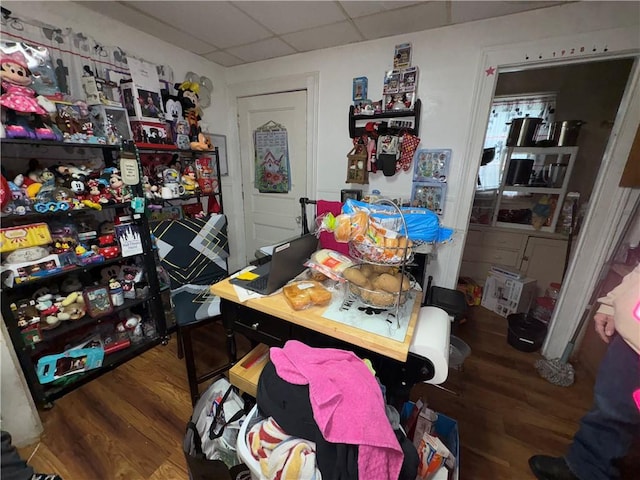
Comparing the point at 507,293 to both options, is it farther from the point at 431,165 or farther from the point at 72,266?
the point at 72,266

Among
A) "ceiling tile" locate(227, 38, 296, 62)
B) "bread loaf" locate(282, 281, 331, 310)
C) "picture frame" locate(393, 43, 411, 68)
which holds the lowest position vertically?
"bread loaf" locate(282, 281, 331, 310)

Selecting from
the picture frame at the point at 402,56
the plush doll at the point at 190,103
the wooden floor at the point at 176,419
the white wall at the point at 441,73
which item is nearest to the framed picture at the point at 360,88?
the white wall at the point at 441,73

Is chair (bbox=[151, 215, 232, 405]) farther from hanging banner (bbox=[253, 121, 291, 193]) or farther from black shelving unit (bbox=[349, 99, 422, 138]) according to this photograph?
black shelving unit (bbox=[349, 99, 422, 138])

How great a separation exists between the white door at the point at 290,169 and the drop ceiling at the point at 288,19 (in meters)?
0.45

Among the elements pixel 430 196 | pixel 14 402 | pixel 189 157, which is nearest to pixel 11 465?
pixel 14 402

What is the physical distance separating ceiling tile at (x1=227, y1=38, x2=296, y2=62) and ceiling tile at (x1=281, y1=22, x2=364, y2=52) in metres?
0.08

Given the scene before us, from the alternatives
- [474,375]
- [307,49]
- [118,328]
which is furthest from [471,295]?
[118,328]

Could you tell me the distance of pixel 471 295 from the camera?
2.69 meters

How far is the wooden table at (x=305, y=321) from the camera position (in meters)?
0.82

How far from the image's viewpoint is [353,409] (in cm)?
65

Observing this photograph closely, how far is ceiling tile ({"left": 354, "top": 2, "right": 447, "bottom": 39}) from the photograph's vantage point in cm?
150

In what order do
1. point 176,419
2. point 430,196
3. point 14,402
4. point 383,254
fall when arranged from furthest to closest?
1. point 430,196
2. point 176,419
3. point 14,402
4. point 383,254

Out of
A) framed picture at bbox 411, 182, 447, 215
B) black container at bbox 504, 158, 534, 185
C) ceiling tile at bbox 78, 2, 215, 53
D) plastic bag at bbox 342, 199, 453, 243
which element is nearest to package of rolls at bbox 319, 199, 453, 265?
plastic bag at bbox 342, 199, 453, 243

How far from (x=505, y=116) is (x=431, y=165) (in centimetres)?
181
